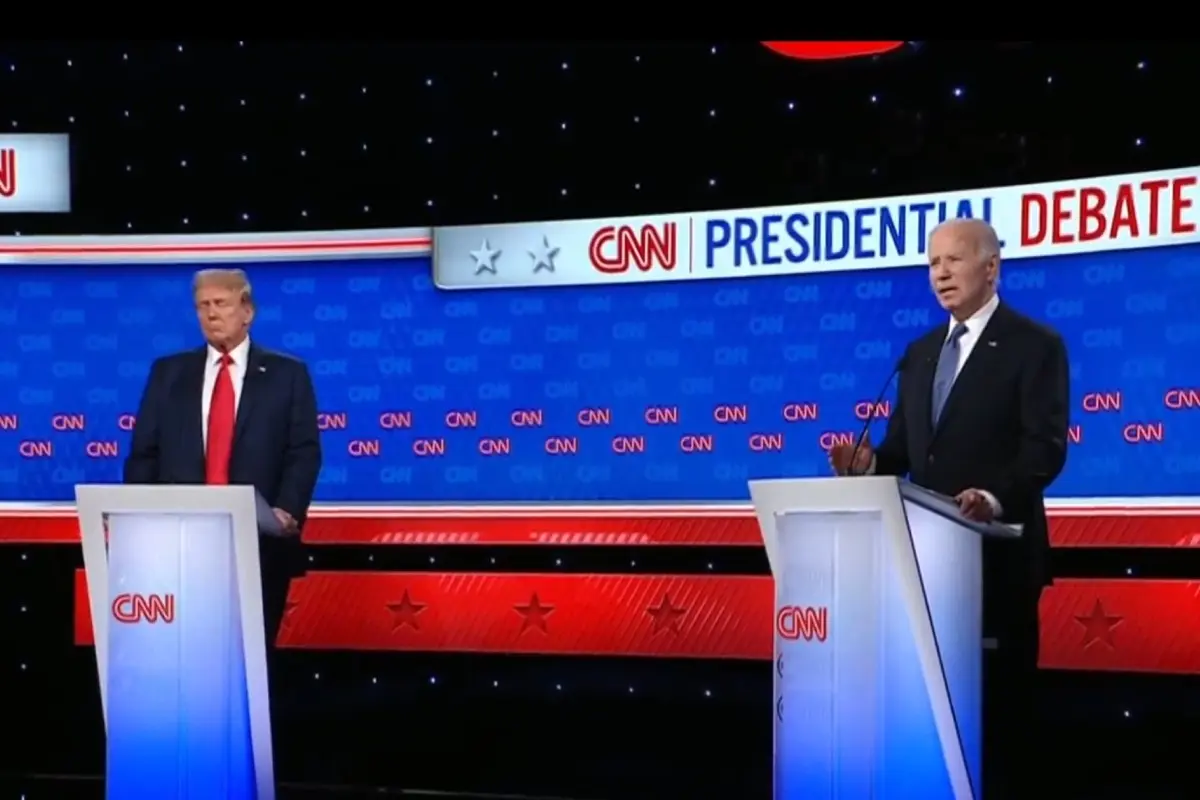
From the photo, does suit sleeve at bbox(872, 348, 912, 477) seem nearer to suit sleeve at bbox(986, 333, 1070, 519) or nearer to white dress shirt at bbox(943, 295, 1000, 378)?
white dress shirt at bbox(943, 295, 1000, 378)

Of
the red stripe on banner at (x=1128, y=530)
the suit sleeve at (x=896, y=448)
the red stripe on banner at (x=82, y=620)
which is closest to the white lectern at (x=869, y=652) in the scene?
the suit sleeve at (x=896, y=448)

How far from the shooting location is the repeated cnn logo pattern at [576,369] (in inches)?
162

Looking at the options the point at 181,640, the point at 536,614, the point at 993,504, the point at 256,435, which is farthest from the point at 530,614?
the point at 993,504

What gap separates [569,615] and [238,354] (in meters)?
1.18

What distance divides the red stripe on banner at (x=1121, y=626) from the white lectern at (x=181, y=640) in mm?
2023

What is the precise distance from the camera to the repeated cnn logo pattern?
411 centimetres

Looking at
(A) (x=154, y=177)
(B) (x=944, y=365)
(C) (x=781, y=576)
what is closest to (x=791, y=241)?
(B) (x=944, y=365)

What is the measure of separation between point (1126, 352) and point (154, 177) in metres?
2.78

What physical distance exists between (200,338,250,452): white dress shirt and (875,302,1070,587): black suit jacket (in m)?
1.78

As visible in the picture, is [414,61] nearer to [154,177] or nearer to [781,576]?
[154,177]

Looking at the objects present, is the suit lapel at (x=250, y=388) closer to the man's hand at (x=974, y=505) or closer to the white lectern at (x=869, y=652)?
the white lectern at (x=869, y=652)

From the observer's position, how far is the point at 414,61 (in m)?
4.70

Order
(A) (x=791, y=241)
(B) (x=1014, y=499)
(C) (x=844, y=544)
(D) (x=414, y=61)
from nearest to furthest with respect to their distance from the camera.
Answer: (C) (x=844, y=544), (B) (x=1014, y=499), (A) (x=791, y=241), (D) (x=414, y=61)

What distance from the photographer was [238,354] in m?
4.36
